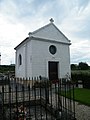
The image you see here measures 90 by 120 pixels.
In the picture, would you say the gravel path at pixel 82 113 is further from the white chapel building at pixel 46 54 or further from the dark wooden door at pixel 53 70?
the dark wooden door at pixel 53 70

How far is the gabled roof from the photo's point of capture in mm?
17350

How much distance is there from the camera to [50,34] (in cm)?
1842

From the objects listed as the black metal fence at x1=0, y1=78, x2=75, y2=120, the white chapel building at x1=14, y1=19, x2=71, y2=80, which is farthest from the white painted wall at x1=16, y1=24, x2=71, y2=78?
the black metal fence at x1=0, y1=78, x2=75, y2=120

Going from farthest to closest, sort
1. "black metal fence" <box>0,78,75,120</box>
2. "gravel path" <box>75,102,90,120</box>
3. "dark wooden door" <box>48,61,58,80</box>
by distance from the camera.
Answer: "dark wooden door" <box>48,61,58,80</box> → "gravel path" <box>75,102,90,120</box> → "black metal fence" <box>0,78,75,120</box>

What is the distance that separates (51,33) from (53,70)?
12.9ft

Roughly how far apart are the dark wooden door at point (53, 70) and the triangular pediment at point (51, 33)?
262 cm

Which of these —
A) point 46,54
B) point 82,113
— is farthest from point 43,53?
point 82,113

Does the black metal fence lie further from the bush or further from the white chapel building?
the bush

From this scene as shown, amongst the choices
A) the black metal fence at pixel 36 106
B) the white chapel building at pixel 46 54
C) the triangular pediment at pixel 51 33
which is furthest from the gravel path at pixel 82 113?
the triangular pediment at pixel 51 33

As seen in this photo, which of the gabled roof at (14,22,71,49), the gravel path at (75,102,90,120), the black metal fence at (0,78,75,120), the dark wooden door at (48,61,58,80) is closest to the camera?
the black metal fence at (0,78,75,120)

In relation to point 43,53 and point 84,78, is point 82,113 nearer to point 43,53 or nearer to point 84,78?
point 43,53

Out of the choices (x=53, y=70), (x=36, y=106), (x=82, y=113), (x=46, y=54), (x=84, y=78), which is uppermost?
(x=46, y=54)

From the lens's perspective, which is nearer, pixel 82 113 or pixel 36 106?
pixel 82 113

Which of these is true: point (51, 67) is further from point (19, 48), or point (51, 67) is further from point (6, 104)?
point (6, 104)
